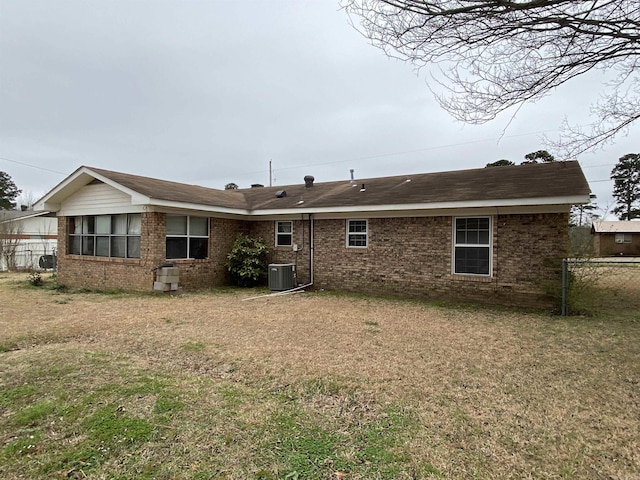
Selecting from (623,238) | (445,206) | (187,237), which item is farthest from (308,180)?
(623,238)

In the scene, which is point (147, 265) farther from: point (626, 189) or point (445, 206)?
point (626, 189)

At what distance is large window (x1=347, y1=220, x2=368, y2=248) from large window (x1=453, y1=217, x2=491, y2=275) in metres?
2.70

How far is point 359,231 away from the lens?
1174 centimetres

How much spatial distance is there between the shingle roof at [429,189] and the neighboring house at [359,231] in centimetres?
4

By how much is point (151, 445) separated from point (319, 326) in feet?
14.3

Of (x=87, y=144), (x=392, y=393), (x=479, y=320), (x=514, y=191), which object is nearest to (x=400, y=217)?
(x=514, y=191)

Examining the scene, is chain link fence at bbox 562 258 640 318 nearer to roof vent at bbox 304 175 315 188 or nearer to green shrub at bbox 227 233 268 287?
green shrub at bbox 227 233 268 287

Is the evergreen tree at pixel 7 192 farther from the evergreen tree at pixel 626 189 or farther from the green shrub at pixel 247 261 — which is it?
the evergreen tree at pixel 626 189

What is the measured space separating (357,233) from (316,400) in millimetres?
8273

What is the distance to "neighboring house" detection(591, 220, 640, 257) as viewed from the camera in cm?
3152

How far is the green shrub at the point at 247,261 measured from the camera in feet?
42.0

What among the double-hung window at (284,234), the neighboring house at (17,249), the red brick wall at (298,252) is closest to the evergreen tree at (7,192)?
the neighboring house at (17,249)

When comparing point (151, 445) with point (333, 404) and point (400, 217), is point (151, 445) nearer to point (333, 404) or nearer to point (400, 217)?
point (333, 404)

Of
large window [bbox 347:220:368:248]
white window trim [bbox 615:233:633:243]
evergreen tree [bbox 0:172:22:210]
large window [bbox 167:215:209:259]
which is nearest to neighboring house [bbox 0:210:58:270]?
large window [bbox 167:215:209:259]
